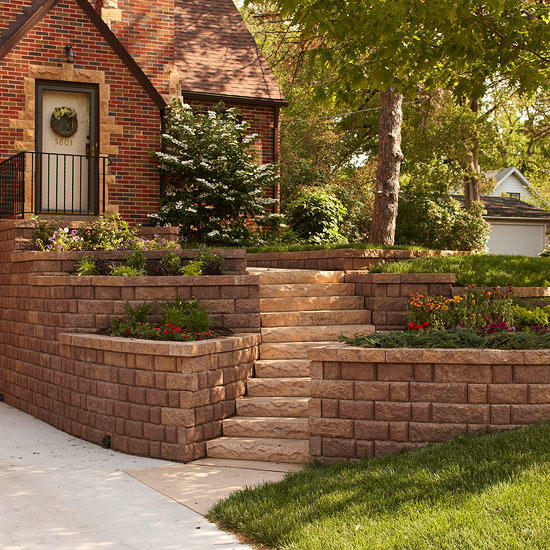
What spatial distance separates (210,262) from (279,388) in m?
1.99

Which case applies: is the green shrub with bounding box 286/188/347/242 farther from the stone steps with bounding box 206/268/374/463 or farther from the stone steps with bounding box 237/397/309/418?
the stone steps with bounding box 237/397/309/418

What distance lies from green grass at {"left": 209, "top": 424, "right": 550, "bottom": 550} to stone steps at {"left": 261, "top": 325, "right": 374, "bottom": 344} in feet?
8.82

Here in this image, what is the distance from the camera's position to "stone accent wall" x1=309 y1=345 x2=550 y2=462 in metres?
6.27

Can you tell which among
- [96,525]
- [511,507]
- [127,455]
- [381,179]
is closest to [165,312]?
[127,455]

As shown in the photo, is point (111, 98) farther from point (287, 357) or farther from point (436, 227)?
point (436, 227)

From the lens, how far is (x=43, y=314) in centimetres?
913

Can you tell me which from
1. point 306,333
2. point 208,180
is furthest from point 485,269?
point 208,180

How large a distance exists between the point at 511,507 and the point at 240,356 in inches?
147

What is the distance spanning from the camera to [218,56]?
17.8m

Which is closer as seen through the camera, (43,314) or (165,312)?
(165,312)

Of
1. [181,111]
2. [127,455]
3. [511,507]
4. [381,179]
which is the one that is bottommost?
[127,455]

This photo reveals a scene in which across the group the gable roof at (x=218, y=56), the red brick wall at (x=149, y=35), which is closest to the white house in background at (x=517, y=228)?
the gable roof at (x=218, y=56)

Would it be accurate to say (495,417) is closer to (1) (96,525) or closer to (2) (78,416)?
(1) (96,525)

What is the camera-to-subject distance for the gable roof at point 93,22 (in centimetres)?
1313
